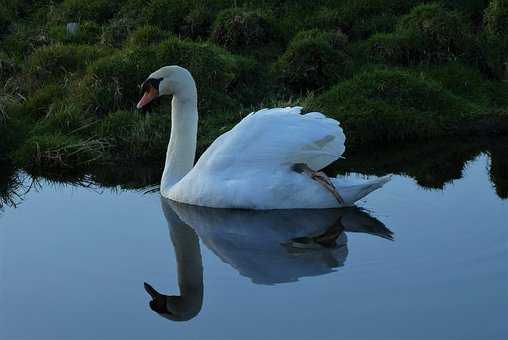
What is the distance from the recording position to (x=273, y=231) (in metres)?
8.23

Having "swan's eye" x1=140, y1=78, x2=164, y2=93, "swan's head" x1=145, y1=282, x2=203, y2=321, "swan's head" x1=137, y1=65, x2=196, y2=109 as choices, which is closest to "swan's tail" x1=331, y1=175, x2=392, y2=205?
"swan's head" x1=137, y1=65, x2=196, y2=109

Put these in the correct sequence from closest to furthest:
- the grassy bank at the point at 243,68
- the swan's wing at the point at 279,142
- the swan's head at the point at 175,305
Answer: the swan's head at the point at 175,305
the swan's wing at the point at 279,142
the grassy bank at the point at 243,68

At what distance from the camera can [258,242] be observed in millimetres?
7973

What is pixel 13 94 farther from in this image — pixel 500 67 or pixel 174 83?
pixel 500 67

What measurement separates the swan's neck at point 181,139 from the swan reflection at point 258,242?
284 mm

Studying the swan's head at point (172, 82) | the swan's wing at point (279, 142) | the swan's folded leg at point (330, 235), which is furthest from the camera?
the swan's head at point (172, 82)

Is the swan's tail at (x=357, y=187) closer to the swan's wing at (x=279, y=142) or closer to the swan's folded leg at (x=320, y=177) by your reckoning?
the swan's folded leg at (x=320, y=177)

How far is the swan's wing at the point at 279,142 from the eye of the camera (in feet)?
27.8

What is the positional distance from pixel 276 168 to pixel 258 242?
2.67 feet

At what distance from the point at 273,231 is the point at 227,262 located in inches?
33.1

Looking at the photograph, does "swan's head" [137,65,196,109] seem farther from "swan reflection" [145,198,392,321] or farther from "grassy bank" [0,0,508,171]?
"grassy bank" [0,0,508,171]

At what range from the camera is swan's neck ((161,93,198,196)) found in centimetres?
935

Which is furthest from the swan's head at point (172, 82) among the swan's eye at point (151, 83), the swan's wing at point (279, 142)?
the swan's wing at point (279, 142)

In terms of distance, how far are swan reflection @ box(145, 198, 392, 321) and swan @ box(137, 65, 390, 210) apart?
0.46 ft
